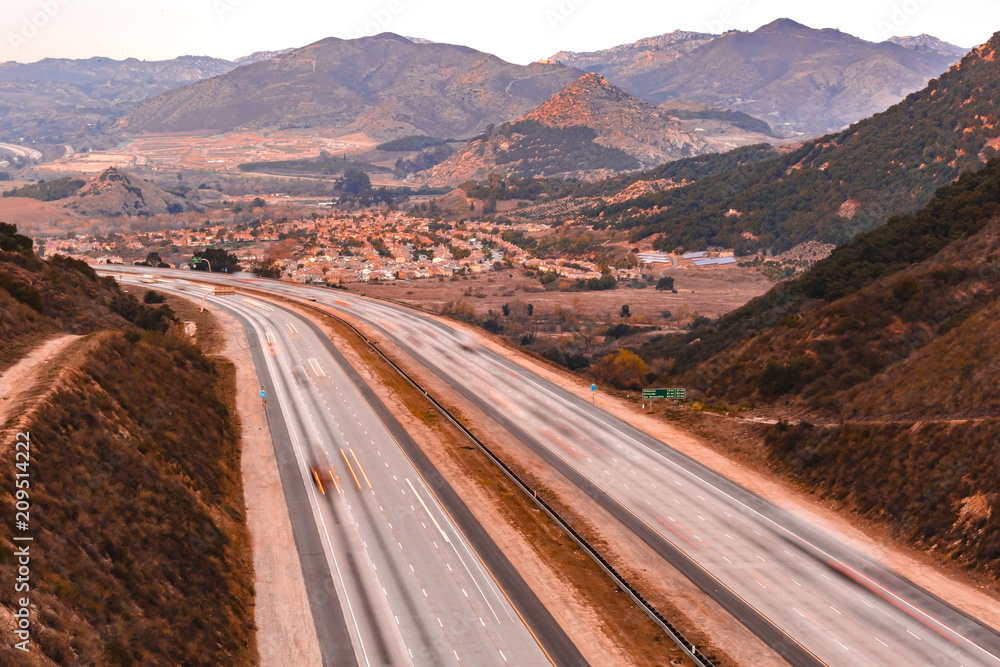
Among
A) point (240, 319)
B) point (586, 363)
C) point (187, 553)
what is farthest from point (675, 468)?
point (240, 319)

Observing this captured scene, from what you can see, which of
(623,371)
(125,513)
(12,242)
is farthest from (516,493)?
(12,242)

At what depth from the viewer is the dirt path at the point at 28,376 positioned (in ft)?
122

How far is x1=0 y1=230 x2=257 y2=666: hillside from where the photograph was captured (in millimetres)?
26719

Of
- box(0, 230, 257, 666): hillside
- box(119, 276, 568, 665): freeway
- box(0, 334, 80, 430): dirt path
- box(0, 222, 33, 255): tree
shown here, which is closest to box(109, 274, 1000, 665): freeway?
box(119, 276, 568, 665): freeway

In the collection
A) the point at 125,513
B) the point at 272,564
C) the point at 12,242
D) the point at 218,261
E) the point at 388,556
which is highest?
the point at 218,261

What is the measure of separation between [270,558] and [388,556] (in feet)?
20.0

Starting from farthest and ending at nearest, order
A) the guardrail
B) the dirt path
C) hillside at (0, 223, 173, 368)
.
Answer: hillside at (0, 223, 173, 368), the dirt path, the guardrail

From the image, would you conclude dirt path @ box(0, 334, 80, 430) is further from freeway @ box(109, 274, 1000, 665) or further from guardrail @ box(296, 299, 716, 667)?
freeway @ box(109, 274, 1000, 665)

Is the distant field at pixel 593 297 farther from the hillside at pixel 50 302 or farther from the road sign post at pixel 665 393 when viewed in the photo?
the road sign post at pixel 665 393

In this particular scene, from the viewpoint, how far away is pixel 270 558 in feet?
136

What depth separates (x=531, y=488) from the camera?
2053 inches

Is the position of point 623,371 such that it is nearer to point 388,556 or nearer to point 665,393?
point 665,393

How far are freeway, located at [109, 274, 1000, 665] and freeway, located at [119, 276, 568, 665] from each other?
933cm

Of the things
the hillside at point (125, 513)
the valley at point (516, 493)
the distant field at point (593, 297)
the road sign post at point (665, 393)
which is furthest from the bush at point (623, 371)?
the distant field at point (593, 297)
